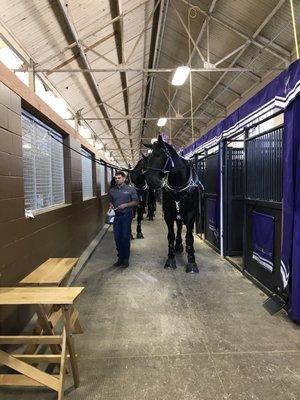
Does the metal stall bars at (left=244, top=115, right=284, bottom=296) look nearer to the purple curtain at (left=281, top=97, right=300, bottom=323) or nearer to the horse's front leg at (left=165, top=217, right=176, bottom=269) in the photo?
the purple curtain at (left=281, top=97, right=300, bottom=323)

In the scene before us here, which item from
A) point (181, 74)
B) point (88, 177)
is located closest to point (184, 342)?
point (181, 74)

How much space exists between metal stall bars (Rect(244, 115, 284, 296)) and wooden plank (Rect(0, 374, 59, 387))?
97.5 inches

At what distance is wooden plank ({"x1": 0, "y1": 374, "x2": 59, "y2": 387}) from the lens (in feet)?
6.36

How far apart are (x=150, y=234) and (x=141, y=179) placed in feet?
5.16

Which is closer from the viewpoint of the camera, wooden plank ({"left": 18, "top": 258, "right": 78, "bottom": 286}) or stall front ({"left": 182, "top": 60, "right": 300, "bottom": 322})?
wooden plank ({"left": 18, "top": 258, "right": 78, "bottom": 286})

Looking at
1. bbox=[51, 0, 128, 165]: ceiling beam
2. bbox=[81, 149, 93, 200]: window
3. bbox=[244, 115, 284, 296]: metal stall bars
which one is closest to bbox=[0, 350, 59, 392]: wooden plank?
bbox=[244, 115, 284, 296]: metal stall bars

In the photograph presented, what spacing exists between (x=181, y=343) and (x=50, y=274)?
4.23 ft

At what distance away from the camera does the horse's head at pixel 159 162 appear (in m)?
4.53

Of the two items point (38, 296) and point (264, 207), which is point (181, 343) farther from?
point (264, 207)

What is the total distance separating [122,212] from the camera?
16.3ft

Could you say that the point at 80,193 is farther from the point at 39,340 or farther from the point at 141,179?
the point at 39,340

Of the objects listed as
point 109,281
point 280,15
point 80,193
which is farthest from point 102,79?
point 109,281

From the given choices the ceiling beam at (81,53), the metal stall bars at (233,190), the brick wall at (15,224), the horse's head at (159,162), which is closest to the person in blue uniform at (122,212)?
the horse's head at (159,162)

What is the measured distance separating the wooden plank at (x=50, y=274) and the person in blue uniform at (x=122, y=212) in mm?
1921
